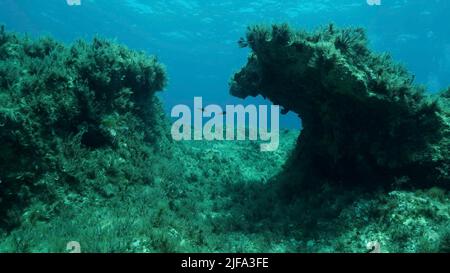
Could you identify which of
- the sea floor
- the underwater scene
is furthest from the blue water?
the sea floor

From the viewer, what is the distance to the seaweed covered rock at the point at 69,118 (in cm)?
743

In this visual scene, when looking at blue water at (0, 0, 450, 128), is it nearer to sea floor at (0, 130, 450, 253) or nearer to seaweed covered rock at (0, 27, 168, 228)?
seaweed covered rock at (0, 27, 168, 228)

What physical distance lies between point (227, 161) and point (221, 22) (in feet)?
129

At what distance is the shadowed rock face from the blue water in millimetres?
Answer: 24402

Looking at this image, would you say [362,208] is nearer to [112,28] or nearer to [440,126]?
[440,126]

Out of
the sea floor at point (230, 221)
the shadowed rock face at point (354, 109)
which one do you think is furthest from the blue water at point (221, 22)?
the sea floor at point (230, 221)

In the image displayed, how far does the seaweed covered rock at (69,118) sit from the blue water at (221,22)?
24.1 meters

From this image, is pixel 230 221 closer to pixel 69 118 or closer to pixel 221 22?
pixel 69 118

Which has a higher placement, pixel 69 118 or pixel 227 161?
pixel 69 118

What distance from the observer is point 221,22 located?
50.6m

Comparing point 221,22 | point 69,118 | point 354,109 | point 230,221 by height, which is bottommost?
point 230,221

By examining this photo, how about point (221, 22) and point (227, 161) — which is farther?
point (221, 22)

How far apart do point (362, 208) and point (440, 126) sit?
2824 millimetres

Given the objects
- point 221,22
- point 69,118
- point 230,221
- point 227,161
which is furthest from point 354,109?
point 221,22
